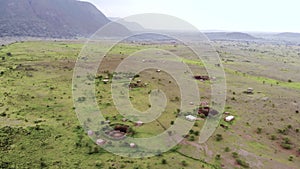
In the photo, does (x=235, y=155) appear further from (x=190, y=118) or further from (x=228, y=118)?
(x=228, y=118)

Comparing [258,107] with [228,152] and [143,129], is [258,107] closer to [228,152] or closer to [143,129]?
[228,152]

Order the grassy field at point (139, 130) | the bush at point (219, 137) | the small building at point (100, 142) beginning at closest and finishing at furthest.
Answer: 1. the grassy field at point (139, 130)
2. the small building at point (100, 142)
3. the bush at point (219, 137)

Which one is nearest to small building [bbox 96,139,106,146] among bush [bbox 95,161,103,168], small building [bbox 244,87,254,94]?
bush [bbox 95,161,103,168]

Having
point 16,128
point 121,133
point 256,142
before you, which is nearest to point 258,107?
point 256,142

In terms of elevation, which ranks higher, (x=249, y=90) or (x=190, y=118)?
(x=190, y=118)

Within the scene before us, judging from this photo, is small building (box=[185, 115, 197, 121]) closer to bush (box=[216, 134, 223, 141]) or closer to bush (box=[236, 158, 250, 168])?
bush (box=[216, 134, 223, 141])

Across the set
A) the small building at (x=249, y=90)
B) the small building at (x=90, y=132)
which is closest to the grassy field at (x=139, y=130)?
the small building at (x=90, y=132)

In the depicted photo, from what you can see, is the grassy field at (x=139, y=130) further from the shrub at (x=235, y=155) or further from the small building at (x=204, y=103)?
the small building at (x=204, y=103)

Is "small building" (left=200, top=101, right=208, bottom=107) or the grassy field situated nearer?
the grassy field

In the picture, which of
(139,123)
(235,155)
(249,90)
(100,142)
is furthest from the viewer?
(249,90)

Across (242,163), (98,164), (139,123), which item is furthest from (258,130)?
(98,164)

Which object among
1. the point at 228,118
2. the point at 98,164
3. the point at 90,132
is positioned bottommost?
the point at 98,164
